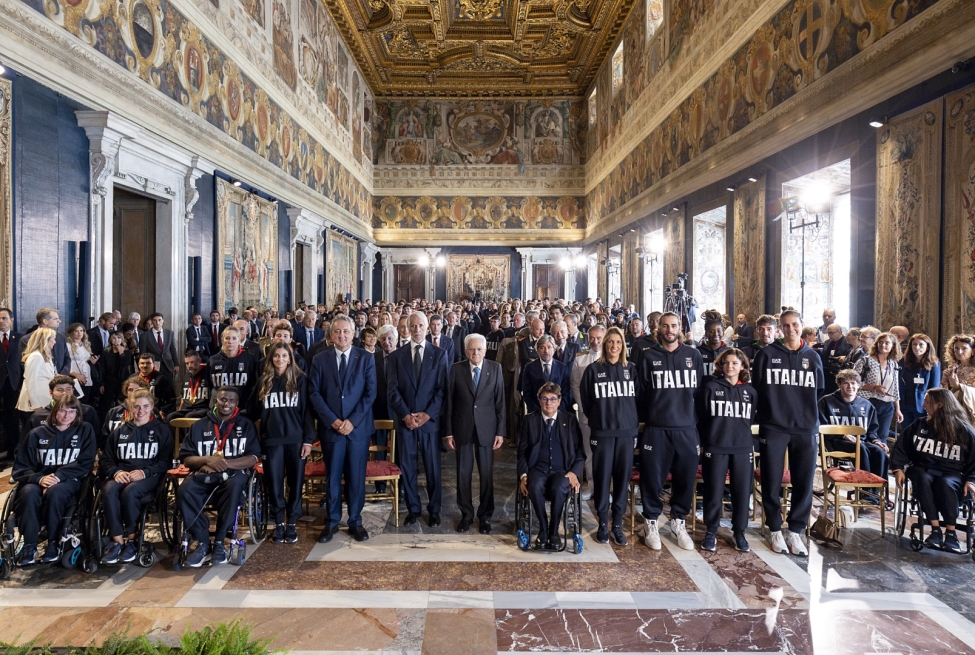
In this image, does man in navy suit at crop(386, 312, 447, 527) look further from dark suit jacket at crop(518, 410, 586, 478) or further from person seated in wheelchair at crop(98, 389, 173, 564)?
person seated in wheelchair at crop(98, 389, 173, 564)

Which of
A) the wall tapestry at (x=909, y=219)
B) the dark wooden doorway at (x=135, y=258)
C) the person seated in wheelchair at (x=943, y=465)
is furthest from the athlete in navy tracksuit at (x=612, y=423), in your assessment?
the dark wooden doorway at (x=135, y=258)

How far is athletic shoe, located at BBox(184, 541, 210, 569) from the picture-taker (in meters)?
4.36

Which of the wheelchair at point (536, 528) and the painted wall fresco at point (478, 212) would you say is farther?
the painted wall fresco at point (478, 212)

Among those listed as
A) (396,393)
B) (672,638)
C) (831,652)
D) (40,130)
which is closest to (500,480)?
(396,393)

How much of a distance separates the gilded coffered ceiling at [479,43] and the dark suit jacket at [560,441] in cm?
1986

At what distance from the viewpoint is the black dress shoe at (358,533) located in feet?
16.3

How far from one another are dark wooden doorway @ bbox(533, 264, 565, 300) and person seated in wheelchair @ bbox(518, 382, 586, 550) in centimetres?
2545

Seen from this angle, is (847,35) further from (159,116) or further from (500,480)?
(159,116)

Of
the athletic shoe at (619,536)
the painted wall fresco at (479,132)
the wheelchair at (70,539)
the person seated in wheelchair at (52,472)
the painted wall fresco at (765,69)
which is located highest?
the painted wall fresco at (479,132)

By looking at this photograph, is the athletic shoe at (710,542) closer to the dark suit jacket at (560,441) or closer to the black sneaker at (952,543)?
the dark suit jacket at (560,441)

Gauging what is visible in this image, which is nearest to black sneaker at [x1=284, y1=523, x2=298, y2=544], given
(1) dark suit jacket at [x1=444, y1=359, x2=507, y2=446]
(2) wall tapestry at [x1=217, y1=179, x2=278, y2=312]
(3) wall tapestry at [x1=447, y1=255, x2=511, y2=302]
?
(1) dark suit jacket at [x1=444, y1=359, x2=507, y2=446]

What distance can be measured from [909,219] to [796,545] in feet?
15.9

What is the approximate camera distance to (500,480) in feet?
22.4

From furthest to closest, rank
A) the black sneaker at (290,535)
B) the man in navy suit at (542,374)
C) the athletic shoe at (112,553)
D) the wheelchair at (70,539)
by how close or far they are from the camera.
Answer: the man in navy suit at (542,374)
the black sneaker at (290,535)
the athletic shoe at (112,553)
the wheelchair at (70,539)
